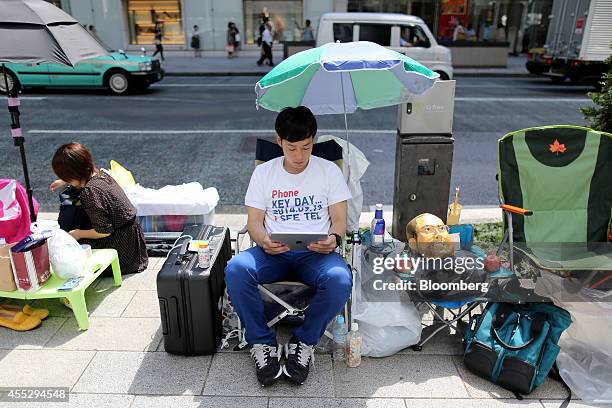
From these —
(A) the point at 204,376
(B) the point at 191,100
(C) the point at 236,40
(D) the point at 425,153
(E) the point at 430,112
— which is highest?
(C) the point at 236,40

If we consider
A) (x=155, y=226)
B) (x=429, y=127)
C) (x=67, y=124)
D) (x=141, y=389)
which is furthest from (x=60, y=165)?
(x=67, y=124)

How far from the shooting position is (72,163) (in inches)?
137

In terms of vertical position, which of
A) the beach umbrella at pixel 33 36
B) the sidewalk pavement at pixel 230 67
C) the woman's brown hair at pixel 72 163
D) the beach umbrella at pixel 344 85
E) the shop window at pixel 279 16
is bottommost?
the sidewalk pavement at pixel 230 67

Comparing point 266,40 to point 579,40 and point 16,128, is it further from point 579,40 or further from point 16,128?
point 16,128

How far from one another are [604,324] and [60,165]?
3730mm

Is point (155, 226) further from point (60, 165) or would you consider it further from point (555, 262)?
point (555, 262)

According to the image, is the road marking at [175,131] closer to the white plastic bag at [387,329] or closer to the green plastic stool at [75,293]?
the green plastic stool at [75,293]

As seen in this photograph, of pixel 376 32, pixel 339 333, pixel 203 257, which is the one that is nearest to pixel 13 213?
pixel 203 257

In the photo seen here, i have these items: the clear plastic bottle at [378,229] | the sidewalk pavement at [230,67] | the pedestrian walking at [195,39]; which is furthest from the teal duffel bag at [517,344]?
the pedestrian walking at [195,39]

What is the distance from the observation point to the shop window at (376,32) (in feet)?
43.4

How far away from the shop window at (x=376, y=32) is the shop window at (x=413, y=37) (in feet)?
1.59

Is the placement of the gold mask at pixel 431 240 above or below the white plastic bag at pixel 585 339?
above

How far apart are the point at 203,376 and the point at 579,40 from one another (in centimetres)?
1411

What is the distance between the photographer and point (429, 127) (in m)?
4.02
